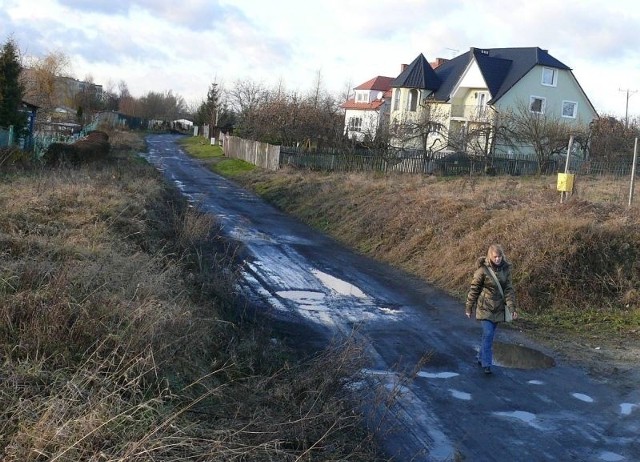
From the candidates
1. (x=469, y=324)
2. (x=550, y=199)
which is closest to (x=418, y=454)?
(x=469, y=324)

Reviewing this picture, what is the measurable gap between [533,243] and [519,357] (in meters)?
3.87

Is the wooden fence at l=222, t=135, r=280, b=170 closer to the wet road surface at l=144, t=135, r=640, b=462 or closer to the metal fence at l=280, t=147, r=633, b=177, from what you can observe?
the metal fence at l=280, t=147, r=633, b=177

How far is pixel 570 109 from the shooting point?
5028 cm

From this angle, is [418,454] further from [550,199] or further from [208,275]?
[550,199]

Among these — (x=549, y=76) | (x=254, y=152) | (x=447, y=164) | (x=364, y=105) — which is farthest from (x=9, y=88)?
(x=364, y=105)

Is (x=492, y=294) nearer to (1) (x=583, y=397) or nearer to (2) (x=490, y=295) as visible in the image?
(2) (x=490, y=295)

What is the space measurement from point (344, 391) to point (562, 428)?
2222 mm

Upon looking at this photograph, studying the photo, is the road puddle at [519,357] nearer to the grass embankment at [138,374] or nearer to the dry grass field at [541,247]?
the dry grass field at [541,247]

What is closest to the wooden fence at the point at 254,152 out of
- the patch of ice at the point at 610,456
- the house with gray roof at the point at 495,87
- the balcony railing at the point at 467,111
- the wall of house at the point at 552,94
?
the house with gray roof at the point at 495,87

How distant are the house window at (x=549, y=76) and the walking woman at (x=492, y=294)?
43.6m

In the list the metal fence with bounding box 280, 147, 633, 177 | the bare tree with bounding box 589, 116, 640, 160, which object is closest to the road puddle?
the metal fence with bounding box 280, 147, 633, 177

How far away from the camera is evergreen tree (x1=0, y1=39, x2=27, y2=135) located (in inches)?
1036

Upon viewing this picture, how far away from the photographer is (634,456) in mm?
5965

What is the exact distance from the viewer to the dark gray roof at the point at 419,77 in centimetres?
5175
